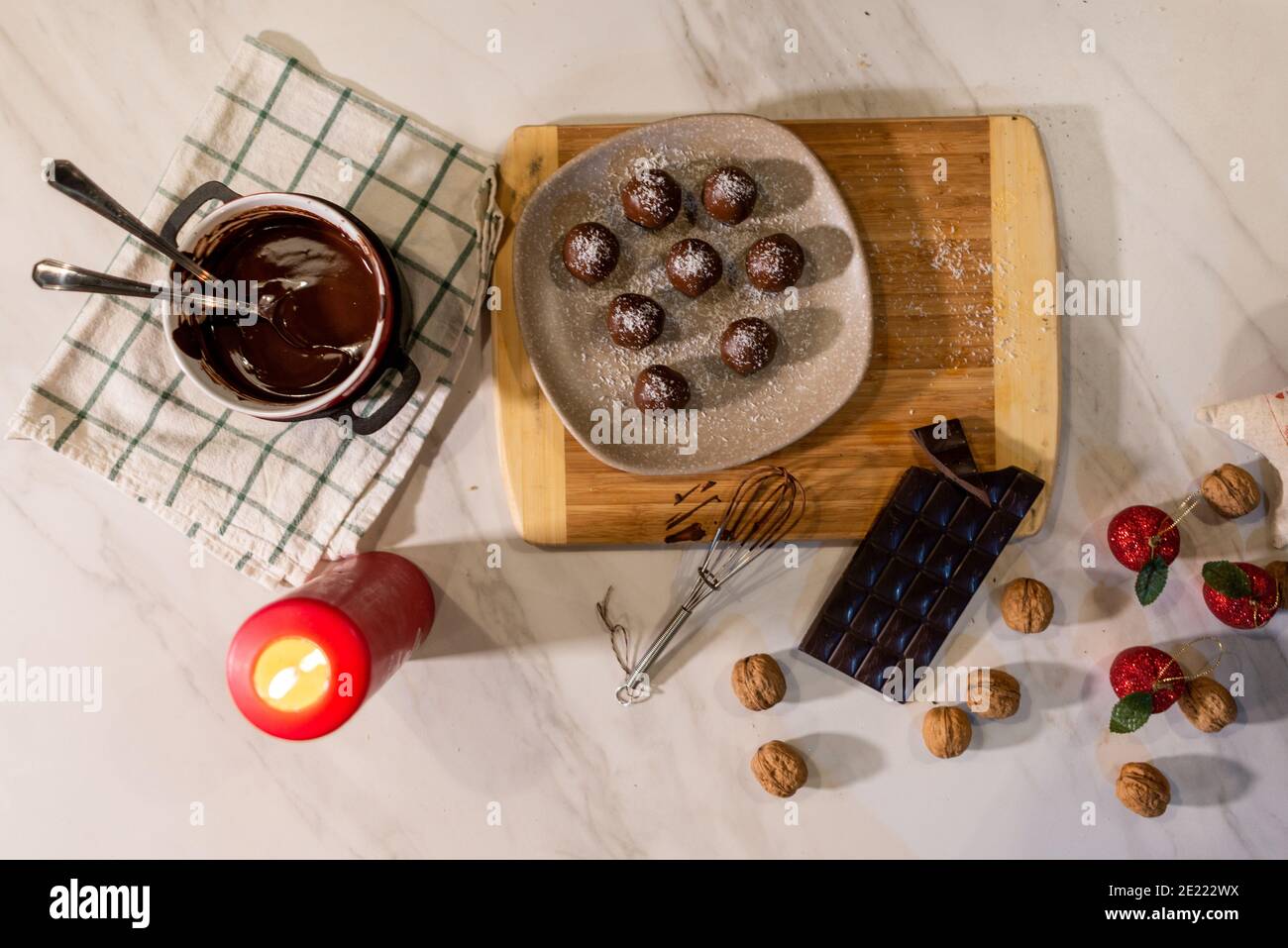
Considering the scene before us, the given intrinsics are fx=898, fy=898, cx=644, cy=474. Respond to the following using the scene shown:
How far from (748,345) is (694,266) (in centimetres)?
11

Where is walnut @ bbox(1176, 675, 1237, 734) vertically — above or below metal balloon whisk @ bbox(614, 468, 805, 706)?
above

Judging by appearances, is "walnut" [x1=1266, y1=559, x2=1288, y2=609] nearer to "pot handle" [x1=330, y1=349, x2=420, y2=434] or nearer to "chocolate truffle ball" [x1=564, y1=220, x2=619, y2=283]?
"chocolate truffle ball" [x1=564, y1=220, x2=619, y2=283]

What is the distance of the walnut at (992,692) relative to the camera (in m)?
1.08

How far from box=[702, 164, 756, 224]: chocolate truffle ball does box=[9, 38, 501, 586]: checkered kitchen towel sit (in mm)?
275

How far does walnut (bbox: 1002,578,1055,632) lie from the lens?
1073mm

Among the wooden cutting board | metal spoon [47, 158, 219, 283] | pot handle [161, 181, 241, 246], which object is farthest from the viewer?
the wooden cutting board

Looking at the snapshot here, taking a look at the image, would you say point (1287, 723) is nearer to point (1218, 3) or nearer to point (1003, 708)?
point (1003, 708)

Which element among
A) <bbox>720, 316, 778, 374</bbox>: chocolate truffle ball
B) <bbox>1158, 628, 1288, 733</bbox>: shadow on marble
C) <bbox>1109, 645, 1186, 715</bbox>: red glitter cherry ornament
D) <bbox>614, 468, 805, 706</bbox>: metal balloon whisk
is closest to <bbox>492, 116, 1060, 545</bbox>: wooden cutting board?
<bbox>614, 468, 805, 706</bbox>: metal balloon whisk

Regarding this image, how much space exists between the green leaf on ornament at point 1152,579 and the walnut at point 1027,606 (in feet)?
0.34

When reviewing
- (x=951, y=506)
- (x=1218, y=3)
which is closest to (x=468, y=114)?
(x=951, y=506)

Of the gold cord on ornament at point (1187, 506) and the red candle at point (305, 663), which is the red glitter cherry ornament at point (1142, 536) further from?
the red candle at point (305, 663)

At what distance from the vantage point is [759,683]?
3.52ft

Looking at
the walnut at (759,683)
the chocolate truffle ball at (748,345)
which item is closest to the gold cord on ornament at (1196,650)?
the walnut at (759,683)
